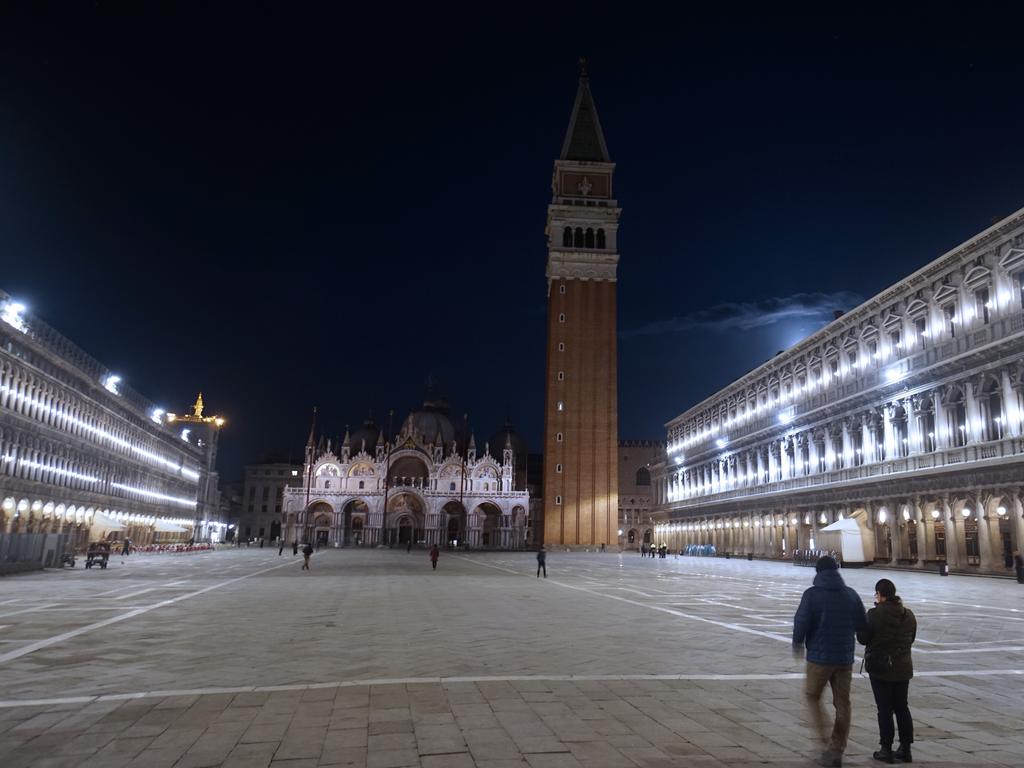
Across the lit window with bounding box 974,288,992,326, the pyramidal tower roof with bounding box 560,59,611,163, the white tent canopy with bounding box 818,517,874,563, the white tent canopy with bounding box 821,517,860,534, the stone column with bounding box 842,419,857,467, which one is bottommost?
the white tent canopy with bounding box 818,517,874,563

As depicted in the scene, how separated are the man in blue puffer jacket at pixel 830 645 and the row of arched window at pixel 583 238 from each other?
265 feet

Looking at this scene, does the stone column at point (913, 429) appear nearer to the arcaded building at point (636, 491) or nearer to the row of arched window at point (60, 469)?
the row of arched window at point (60, 469)

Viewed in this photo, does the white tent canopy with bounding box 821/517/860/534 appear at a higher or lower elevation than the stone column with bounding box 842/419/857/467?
lower

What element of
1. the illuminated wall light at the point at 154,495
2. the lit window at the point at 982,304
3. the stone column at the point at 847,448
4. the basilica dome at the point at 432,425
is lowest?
the illuminated wall light at the point at 154,495

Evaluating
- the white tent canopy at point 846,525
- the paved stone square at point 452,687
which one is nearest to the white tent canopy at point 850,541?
the white tent canopy at point 846,525

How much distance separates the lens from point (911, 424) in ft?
125

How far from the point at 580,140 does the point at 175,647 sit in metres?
86.6

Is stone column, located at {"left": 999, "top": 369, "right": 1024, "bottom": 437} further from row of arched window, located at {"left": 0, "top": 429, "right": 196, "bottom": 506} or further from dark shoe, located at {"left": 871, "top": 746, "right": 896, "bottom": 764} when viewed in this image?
row of arched window, located at {"left": 0, "top": 429, "right": 196, "bottom": 506}

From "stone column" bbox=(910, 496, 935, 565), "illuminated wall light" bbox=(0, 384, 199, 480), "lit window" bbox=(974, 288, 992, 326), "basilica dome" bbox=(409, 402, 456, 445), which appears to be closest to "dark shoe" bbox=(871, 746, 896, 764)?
"lit window" bbox=(974, 288, 992, 326)

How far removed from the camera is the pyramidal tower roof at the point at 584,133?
89.2 meters

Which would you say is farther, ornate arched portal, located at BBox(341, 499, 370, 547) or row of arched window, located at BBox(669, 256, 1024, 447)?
ornate arched portal, located at BBox(341, 499, 370, 547)

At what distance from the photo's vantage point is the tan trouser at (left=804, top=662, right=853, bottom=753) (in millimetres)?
6141

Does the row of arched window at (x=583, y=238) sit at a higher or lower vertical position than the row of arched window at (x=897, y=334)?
higher

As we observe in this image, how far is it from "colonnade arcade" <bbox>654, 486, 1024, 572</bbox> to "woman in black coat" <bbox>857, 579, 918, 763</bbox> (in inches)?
1124
